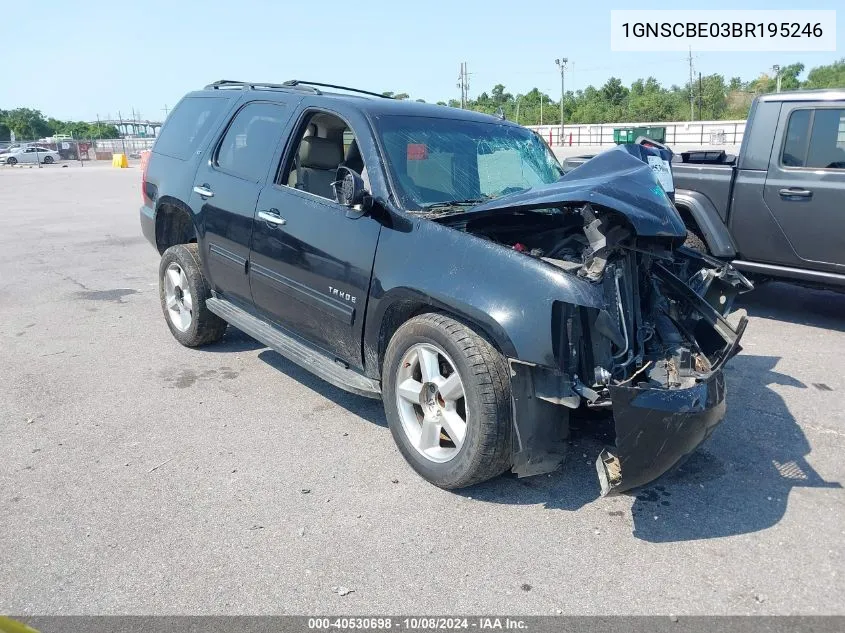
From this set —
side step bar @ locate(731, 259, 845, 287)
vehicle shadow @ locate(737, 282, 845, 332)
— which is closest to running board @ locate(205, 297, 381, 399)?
side step bar @ locate(731, 259, 845, 287)

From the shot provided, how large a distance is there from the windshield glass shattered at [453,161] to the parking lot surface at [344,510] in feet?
4.78

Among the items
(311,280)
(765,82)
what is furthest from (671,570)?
(765,82)

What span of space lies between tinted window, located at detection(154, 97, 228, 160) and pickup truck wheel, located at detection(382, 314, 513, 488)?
289 cm

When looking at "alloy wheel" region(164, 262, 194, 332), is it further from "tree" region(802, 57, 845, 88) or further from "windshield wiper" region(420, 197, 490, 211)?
"tree" region(802, 57, 845, 88)

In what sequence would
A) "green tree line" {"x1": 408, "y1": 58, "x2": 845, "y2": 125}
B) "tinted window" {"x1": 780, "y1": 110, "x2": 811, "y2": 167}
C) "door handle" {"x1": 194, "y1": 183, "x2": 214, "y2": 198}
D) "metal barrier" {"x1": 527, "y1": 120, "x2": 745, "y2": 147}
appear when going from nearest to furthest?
"door handle" {"x1": 194, "y1": 183, "x2": 214, "y2": 198}, "tinted window" {"x1": 780, "y1": 110, "x2": 811, "y2": 167}, "metal barrier" {"x1": 527, "y1": 120, "x2": 745, "y2": 147}, "green tree line" {"x1": 408, "y1": 58, "x2": 845, "y2": 125}

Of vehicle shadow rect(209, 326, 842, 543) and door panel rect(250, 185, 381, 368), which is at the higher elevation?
door panel rect(250, 185, 381, 368)

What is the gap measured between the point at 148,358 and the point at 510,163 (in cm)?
320

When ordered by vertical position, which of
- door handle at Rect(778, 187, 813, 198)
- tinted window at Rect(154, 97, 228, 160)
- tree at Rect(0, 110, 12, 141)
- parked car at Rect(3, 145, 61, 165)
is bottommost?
door handle at Rect(778, 187, 813, 198)

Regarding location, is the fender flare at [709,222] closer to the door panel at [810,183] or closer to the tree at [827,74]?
the door panel at [810,183]

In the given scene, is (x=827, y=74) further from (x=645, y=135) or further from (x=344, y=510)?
(x=344, y=510)

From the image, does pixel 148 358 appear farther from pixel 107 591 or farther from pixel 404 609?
pixel 404 609

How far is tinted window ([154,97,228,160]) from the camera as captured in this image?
17.7ft

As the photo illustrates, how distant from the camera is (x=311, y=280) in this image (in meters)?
4.04

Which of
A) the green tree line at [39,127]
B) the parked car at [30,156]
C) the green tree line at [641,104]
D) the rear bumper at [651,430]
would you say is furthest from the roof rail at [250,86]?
the green tree line at [39,127]
